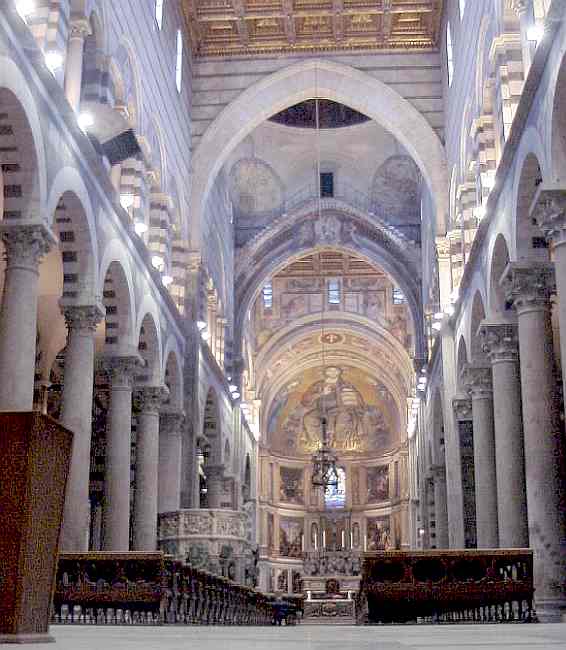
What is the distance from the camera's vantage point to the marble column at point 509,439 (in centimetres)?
1635

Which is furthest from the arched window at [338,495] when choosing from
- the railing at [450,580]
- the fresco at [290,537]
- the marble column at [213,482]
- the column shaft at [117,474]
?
the railing at [450,580]

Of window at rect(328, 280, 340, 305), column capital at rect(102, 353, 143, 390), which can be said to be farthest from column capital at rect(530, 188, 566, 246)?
window at rect(328, 280, 340, 305)

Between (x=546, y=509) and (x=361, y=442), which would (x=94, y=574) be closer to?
(x=546, y=509)

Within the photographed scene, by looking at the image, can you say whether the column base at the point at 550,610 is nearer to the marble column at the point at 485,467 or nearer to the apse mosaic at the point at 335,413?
the marble column at the point at 485,467

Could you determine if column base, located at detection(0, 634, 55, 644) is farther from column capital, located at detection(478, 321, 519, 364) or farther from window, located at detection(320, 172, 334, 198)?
window, located at detection(320, 172, 334, 198)

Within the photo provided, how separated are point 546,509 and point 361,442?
114 feet

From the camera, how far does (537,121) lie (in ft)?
42.3

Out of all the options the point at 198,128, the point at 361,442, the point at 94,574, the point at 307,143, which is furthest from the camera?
the point at 361,442

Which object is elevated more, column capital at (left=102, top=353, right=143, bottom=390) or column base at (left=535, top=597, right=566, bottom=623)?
column capital at (left=102, top=353, right=143, bottom=390)

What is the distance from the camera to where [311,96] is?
2694 cm

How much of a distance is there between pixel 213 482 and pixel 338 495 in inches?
721

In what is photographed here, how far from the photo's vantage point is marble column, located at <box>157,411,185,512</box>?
74.6 ft

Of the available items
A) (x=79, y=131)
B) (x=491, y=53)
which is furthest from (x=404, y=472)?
(x=79, y=131)

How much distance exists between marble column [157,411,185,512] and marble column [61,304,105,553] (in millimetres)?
7406
